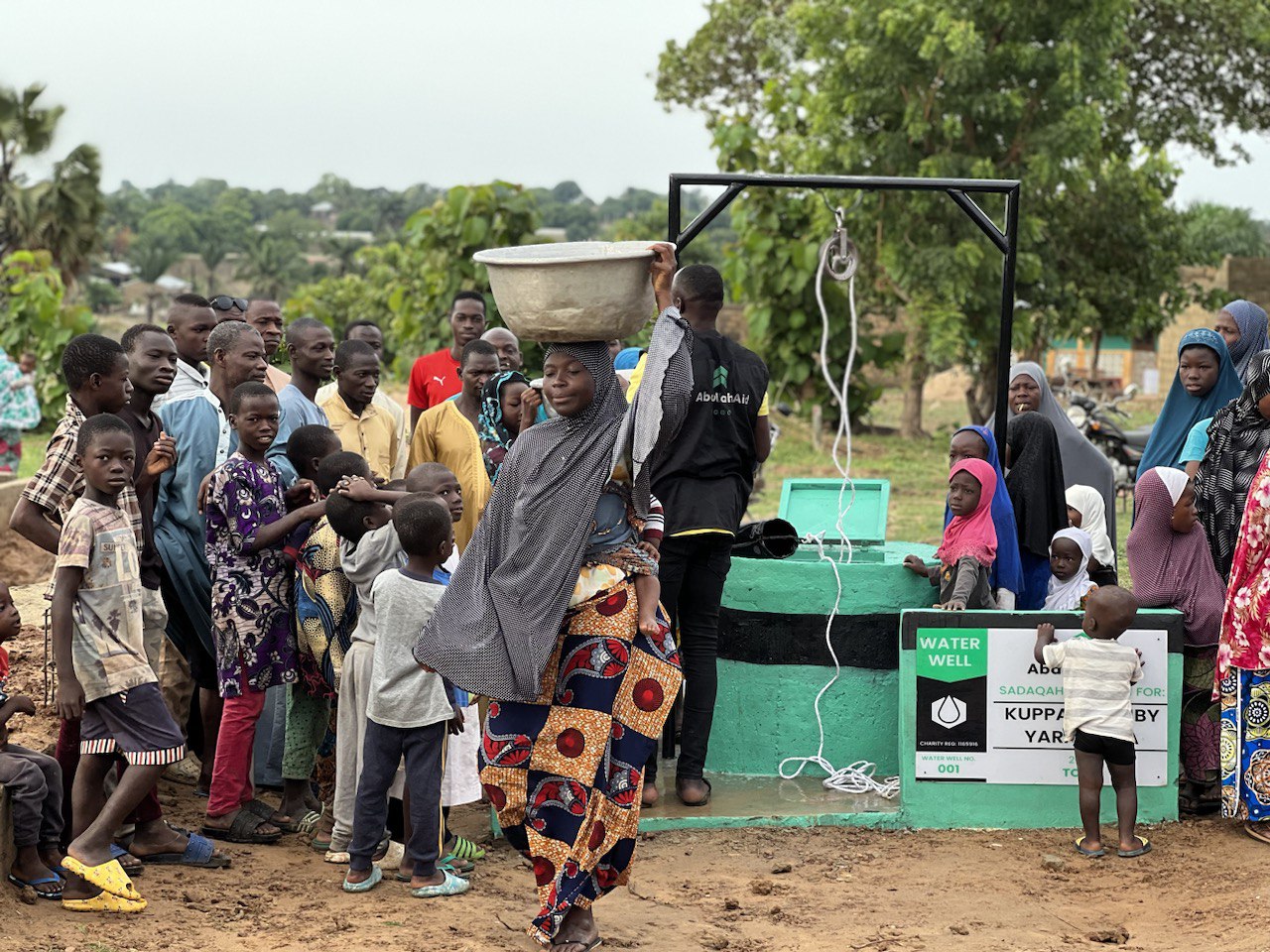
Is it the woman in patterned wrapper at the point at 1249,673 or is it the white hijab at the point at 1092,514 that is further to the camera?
the white hijab at the point at 1092,514

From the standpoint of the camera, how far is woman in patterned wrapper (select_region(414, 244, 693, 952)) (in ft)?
13.0

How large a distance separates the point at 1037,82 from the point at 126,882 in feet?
49.5

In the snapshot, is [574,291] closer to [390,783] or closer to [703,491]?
[703,491]

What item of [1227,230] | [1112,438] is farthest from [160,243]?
[1112,438]

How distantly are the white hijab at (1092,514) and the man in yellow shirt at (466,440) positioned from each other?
8.81 ft

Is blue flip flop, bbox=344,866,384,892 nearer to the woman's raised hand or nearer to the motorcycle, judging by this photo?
the woman's raised hand

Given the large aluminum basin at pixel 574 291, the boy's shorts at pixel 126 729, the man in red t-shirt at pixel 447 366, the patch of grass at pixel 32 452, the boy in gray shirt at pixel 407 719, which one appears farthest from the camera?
the patch of grass at pixel 32 452

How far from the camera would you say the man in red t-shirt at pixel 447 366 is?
6977 millimetres

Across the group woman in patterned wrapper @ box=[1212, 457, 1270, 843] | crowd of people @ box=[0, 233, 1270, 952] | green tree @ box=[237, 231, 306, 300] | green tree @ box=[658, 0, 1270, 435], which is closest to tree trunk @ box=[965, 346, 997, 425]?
green tree @ box=[658, 0, 1270, 435]

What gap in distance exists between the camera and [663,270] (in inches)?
156

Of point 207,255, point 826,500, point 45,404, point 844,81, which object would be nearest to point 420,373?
point 826,500

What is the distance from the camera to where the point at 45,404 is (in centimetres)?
1859

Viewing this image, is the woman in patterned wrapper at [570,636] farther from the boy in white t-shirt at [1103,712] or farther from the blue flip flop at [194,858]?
the boy in white t-shirt at [1103,712]

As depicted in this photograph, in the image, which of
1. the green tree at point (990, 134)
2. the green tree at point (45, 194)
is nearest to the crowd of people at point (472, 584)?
the green tree at point (990, 134)
